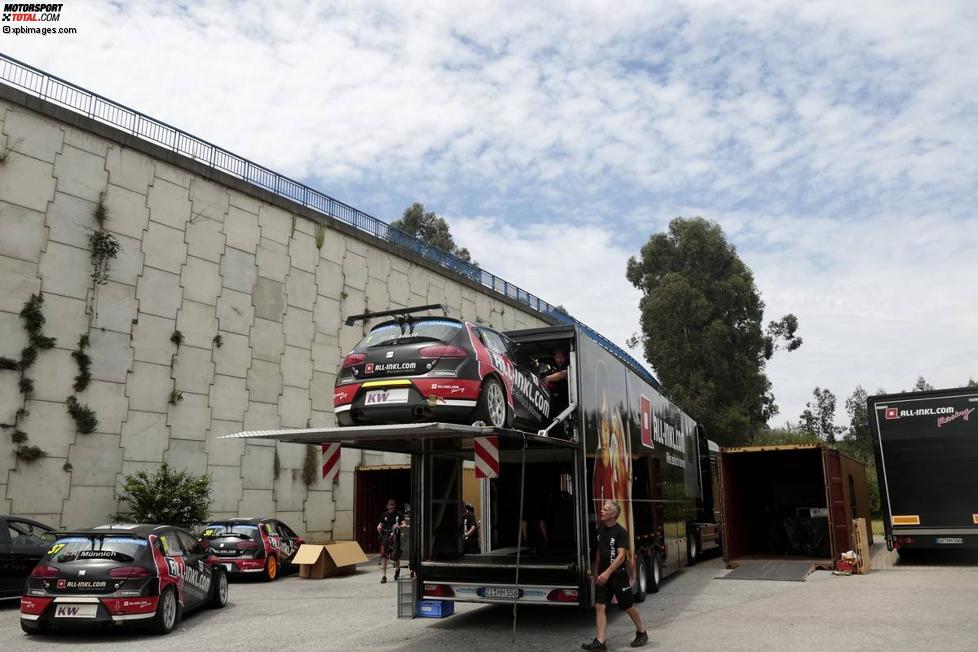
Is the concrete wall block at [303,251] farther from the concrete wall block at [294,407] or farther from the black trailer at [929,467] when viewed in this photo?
the black trailer at [929,467]

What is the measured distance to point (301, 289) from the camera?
2314 centimetres

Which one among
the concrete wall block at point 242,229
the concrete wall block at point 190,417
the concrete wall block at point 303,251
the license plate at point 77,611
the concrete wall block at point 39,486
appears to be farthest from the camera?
the concrete wall block at point 303,251

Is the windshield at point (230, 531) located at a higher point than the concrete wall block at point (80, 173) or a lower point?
lower

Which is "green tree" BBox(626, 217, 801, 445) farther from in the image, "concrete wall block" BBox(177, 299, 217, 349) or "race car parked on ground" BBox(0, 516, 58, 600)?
"race car parked on ground" BBox(0, 516, 58, 600)

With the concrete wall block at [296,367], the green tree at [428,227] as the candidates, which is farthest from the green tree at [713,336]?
the concrete wall block at [296,367]

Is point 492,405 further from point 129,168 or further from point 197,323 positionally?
point 129,168

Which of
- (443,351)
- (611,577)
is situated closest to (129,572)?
(443,351)

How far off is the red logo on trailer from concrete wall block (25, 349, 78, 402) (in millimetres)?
12429

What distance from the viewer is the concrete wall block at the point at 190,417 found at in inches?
739

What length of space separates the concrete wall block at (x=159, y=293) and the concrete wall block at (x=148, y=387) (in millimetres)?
1362

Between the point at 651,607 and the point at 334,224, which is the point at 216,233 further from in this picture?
the point at 651,607

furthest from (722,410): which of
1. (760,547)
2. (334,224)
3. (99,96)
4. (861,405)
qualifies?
(861,405)

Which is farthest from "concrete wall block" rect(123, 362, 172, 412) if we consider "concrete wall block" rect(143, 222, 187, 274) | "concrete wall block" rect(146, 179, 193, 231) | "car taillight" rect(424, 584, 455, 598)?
"car taillight" rect(424, 584, 455, 598)

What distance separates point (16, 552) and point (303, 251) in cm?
1307
